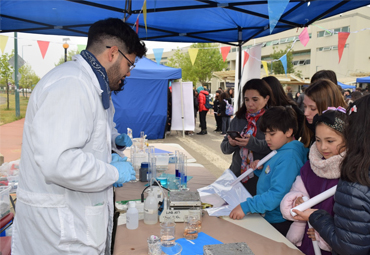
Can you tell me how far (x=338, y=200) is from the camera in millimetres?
1235

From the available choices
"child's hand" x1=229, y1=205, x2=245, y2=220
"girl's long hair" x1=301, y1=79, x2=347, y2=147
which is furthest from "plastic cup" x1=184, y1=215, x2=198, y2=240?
"girl's long hair" x1=301, y1=79, x2=347, y2=147

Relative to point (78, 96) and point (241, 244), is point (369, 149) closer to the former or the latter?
point (241, 244)

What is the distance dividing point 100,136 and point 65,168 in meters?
0.29

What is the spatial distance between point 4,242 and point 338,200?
2.15 m

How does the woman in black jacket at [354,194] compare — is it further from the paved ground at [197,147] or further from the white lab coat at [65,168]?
the paved ground at [197,147]

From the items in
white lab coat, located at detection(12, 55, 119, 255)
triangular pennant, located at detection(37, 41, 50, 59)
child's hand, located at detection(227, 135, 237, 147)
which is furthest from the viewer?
triangular pennant, located at detection(37, 41, 50, 59)

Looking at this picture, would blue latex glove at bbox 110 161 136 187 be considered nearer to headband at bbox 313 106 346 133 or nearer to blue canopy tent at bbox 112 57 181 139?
headband at bbox 313 106 346 133

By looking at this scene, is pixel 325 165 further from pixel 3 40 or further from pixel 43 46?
pixel 43 46

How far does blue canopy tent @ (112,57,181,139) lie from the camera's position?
8.81m

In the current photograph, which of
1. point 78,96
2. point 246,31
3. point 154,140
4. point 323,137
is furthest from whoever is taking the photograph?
point 154,140

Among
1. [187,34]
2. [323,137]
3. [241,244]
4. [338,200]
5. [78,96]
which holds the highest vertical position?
[187,34]

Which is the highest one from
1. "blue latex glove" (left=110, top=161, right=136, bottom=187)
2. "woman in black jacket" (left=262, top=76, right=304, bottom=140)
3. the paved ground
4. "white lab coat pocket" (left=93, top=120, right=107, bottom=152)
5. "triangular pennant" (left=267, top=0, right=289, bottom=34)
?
"triangular pennant" (left=267, top=0, right=289, bottom=34)

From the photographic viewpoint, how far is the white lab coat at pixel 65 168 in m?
1.11

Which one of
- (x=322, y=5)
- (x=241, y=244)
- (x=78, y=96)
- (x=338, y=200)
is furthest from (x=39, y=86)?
(x=322, y=5)
